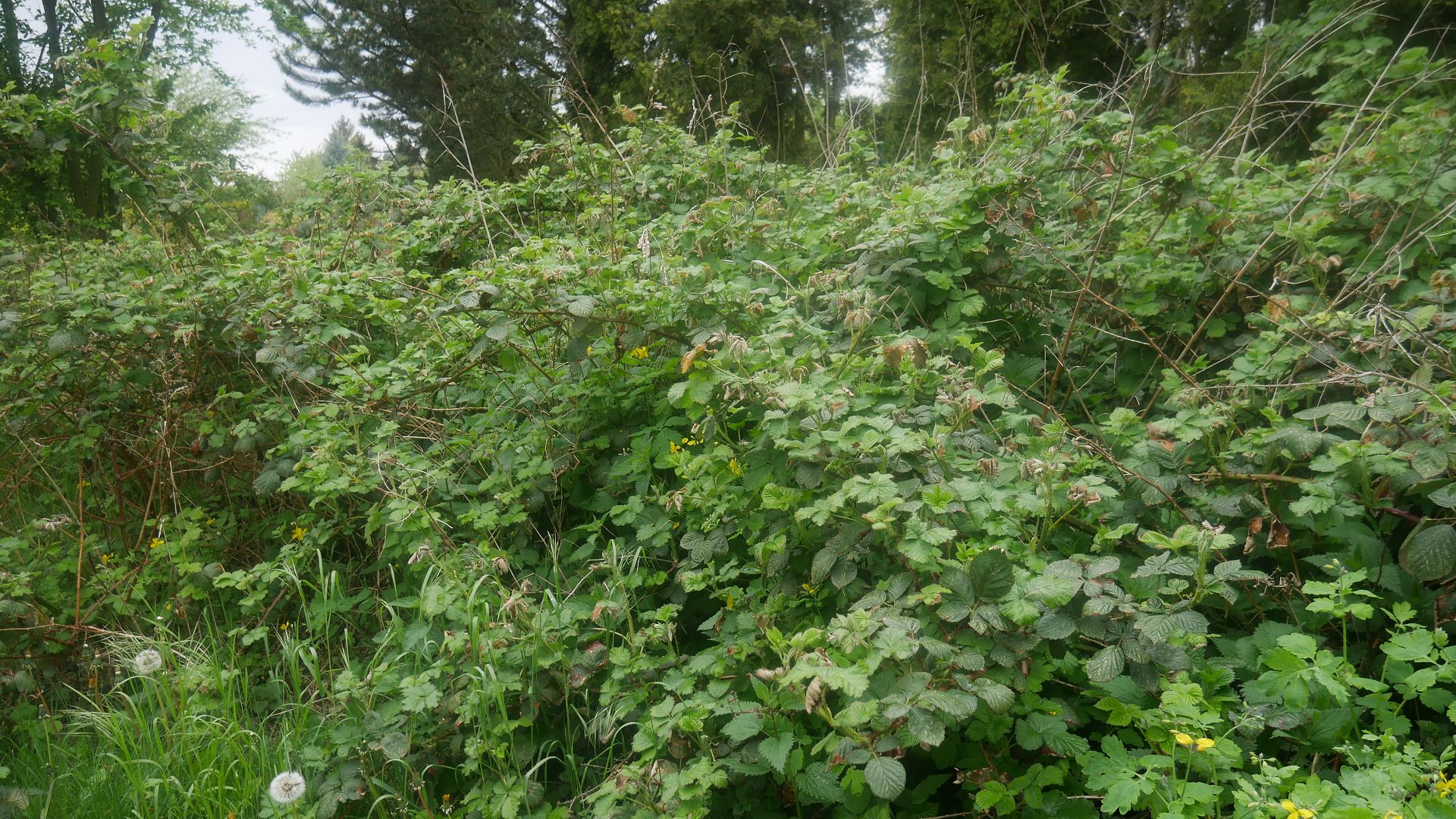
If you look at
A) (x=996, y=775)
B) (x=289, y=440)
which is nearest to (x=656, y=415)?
(x=289, y=440)

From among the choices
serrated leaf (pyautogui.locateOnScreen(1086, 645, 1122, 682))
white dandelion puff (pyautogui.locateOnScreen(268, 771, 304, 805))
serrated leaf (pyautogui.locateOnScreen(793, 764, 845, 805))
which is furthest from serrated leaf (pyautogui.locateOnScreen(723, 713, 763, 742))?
white dandelion puff (pyautogui.locateOnScreen(268, 771, 304, 805))

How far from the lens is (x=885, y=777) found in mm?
1564

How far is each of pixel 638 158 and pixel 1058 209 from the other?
199 centimetres

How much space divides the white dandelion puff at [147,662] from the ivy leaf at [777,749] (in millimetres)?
2152

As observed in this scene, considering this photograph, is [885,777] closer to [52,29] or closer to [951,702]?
[951,702]

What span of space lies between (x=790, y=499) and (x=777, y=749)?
57 centimetres

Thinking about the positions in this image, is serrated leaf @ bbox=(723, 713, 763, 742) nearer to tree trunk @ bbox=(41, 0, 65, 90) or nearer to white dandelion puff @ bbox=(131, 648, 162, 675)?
white dandelion puff @ bbox=(131, 648, 162, 675)

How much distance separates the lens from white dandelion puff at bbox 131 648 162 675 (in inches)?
108

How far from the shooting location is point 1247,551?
224cm

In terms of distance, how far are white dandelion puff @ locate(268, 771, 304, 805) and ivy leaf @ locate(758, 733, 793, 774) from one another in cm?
126

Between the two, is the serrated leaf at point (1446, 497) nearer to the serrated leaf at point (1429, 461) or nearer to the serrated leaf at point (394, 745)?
the serrated leaf at point (1429, 461)

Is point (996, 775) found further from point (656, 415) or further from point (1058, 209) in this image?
point (1058, 209)

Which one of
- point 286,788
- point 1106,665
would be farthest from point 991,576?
point 286,788

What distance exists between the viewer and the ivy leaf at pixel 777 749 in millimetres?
1758
